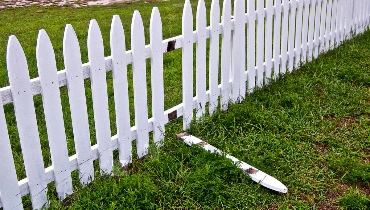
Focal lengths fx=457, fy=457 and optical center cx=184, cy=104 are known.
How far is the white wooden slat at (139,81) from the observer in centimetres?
349

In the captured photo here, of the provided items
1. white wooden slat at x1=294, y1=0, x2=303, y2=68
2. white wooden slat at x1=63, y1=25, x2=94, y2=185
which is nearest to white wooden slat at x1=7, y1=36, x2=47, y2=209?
white wooden slat at x1=63, y1=25, x2=94, y2=185

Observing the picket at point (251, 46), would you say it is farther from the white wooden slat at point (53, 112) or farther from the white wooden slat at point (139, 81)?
the white wooden slat at point (53, 112)

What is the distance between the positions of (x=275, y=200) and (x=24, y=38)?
5737mm

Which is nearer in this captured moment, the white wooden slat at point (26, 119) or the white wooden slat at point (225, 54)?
the white wooden slat at point (26, 119)

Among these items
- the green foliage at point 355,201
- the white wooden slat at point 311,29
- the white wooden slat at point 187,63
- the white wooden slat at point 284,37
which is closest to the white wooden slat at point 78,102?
the white wooden slat at point 187,63

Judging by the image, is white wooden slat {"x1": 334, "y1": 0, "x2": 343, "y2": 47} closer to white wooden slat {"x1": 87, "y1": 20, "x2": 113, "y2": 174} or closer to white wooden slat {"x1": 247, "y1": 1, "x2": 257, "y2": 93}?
white wooden slat {"x1": 247, "y1": 1, "x2": 257, "y2": 93}

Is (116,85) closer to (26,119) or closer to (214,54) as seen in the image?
(26,119)

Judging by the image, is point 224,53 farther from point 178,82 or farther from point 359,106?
point 359,106

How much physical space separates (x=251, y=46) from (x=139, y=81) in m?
1.71

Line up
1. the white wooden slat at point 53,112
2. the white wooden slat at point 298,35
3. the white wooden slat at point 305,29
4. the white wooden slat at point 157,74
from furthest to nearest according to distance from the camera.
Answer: the white wooden slat at point 305,29 → the white wooden slat at point 298,35 → the white wooden slat at point 157,74 → the white wooden slat at point 53,112

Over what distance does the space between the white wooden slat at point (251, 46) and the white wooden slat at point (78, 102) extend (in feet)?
7.22

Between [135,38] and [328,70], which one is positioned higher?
[135,38]

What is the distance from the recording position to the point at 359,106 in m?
4.77

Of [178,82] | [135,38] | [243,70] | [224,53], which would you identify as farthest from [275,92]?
[135,38]
